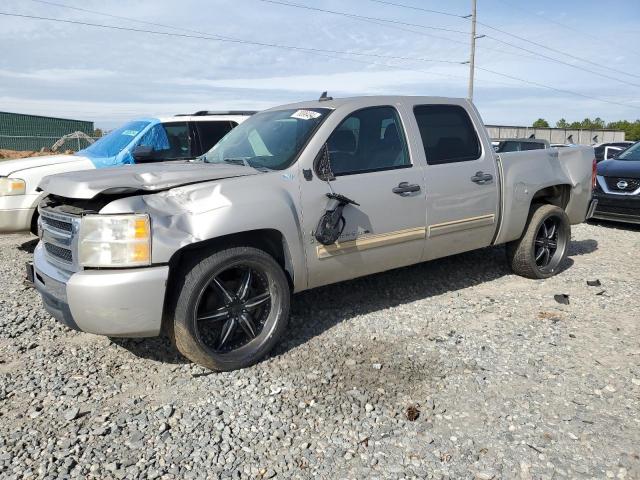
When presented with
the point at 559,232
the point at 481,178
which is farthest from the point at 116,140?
the point at 559,232

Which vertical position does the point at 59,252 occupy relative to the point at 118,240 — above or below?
below

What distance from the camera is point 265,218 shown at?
3.65m

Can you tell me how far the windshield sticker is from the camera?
4309 mm

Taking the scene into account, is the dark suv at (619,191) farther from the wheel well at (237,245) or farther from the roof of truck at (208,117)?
the wheel well at (237,245)

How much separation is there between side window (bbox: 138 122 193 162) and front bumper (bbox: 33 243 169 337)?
4523 mm

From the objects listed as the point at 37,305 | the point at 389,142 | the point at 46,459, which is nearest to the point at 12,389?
the point at 46,459

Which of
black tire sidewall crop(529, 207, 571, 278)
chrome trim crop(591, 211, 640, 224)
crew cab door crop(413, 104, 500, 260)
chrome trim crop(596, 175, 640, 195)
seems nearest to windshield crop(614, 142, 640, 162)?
chrome trim crop(596, 175, 640, 195)

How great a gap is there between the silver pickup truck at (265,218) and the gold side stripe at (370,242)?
11mm

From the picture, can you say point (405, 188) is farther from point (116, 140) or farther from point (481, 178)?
point (116, 140)

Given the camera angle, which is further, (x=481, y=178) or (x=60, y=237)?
(x=481, y=178)

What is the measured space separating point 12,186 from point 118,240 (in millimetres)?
4001

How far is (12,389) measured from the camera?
3.44m

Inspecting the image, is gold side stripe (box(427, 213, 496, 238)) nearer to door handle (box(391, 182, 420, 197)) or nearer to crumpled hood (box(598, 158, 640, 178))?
door handle (box(391, 182, 420, 197))

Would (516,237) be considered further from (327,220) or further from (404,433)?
(404,433)
